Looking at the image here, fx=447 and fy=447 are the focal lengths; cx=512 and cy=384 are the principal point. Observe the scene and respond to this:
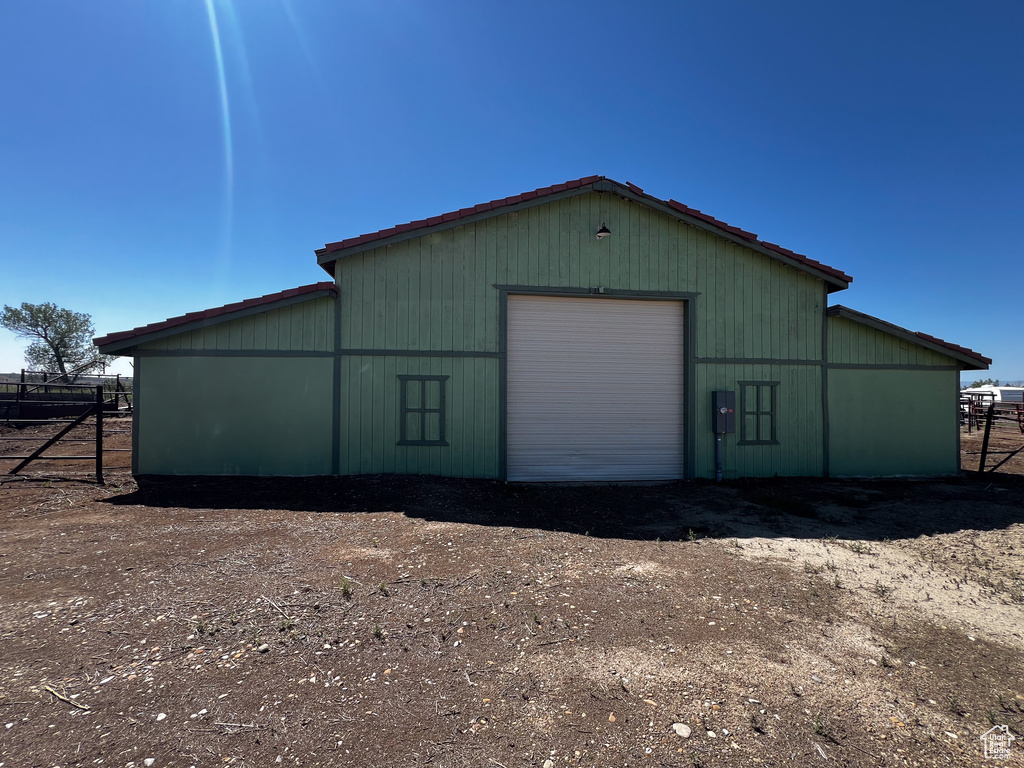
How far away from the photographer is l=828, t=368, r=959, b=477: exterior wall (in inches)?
416

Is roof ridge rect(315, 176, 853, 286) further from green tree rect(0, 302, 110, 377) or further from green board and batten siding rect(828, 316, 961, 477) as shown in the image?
green tree rect(0, 302, 110, 377)

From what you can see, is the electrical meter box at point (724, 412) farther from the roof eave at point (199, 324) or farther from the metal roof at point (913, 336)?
the roof eave at point (199, 324)

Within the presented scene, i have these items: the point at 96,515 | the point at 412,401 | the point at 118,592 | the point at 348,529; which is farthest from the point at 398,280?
the point at 118,592

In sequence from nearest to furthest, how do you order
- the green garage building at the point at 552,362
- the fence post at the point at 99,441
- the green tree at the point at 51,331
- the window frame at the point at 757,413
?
the fence post at the point at 99,441, the green garage building at the point at 552,362, the window frame at the point at 757,413, the green tree at the point at 51,331

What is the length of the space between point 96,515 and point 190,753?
5986 mm

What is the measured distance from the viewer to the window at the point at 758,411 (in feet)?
33.8

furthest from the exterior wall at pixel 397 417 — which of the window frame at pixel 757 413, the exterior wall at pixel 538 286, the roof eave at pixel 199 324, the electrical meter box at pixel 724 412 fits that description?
the window frame at pixel 757 413

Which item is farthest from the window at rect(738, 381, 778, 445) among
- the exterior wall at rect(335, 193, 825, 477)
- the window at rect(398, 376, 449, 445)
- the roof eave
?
the roof eave

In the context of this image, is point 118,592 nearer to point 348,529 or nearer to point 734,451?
point 348,529

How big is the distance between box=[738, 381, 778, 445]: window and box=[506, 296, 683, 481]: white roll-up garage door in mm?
1444

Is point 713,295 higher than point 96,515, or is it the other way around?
point 713,295

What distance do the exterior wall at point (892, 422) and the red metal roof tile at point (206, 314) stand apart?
11.9 meters

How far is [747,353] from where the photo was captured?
10352mm

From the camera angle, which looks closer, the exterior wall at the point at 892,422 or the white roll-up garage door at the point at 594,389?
the white roll-up garage door at the point at 594,389
